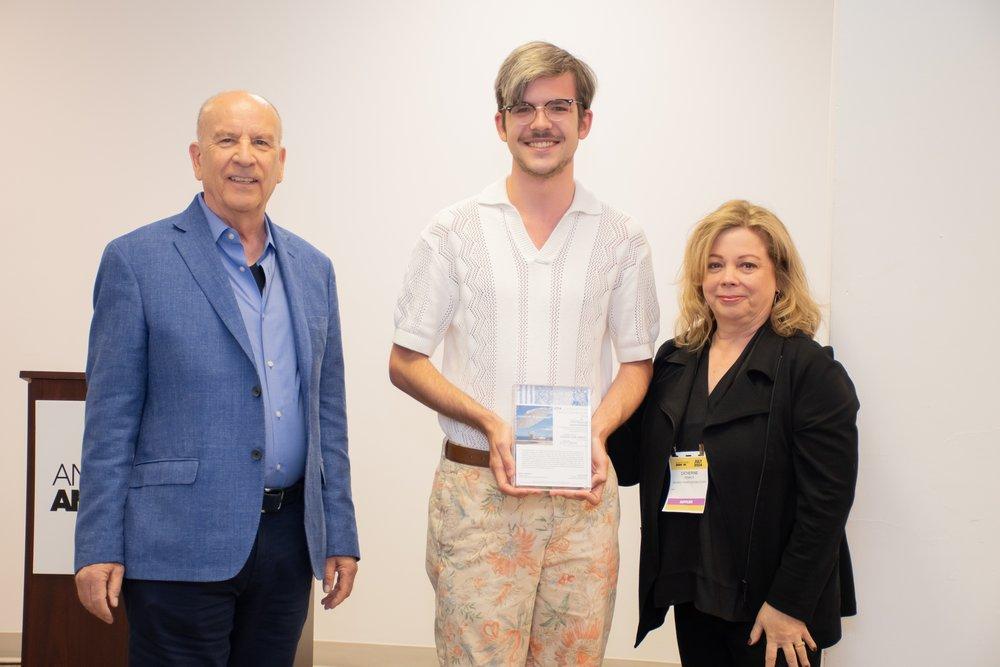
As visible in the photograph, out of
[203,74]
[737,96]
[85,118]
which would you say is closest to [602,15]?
[737,96]

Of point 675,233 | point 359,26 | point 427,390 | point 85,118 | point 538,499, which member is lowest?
point 538,499

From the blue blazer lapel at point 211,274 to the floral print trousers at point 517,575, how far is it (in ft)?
2.03

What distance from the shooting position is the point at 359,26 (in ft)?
13.3

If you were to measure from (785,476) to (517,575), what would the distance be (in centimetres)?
66

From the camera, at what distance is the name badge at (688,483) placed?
2018mm

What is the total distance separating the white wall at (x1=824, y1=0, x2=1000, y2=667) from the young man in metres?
0.60

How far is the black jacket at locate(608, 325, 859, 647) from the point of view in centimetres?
192

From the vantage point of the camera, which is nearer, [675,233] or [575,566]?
[575,566]

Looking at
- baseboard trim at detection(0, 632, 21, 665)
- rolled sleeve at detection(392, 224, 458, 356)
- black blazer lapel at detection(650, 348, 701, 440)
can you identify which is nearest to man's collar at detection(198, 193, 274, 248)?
rolled sleeve at detection(392, 224, 458, 356)

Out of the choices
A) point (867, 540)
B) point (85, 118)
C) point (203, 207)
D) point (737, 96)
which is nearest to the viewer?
point (203, 207)

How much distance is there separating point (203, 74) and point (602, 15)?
1910mm

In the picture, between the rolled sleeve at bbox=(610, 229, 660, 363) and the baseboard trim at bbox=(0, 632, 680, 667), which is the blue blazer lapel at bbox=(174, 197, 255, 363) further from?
the baseboard trim at bbox=(0, 632, 680, 667)

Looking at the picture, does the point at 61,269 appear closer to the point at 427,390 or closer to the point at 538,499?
the point at 427,390

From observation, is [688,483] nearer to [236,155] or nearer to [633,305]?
[633,305]
